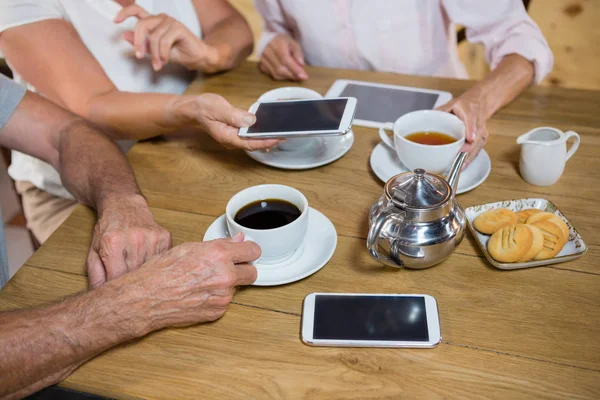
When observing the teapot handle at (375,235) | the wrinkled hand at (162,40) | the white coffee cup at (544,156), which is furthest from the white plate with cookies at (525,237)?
the wrinkled hand at (162,40)

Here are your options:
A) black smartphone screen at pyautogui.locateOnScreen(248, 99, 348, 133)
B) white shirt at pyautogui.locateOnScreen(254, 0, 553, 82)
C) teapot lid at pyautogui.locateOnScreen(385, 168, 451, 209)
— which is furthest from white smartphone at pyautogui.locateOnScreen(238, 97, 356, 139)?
white shirt at pyautogui.locateOnScreen(254, 0, 553, 82)

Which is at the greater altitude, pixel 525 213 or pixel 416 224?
pixel 416 224

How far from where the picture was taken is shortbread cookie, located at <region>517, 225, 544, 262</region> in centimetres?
94

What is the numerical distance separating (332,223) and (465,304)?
0.30 m

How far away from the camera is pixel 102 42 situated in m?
1.57

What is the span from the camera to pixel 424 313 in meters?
0.89

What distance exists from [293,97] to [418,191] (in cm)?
51

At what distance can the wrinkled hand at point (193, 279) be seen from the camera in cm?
89

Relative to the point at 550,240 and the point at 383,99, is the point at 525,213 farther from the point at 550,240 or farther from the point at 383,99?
the point at 383,99

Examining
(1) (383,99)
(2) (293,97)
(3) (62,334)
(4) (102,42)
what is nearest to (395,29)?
(1) (383,99)

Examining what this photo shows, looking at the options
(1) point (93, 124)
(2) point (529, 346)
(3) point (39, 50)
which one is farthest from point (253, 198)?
(3) point (39, 50)

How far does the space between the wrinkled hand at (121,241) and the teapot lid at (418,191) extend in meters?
0.43

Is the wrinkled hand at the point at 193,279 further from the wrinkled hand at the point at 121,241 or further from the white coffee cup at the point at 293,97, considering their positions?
the white coffee cup at the point at 293,97

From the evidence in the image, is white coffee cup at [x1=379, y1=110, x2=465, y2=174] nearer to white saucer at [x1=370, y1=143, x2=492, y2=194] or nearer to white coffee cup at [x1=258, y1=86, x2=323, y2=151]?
white saucer at [x1=370, y1=143, x2=492, y2=194]
